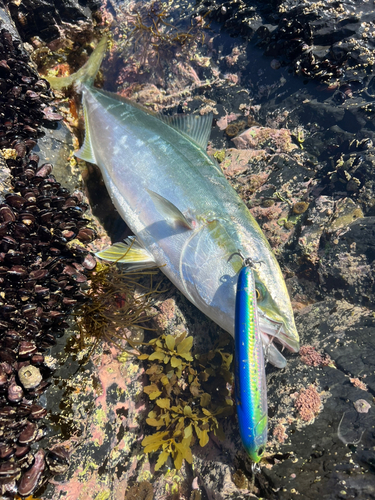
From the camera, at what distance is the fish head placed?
6.78 ft

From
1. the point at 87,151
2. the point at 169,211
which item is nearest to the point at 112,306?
the point at 169,211

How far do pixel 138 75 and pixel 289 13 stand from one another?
2.40 meters

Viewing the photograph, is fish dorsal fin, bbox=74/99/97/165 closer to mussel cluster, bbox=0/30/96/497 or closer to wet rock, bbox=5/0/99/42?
mussel cluster, bbox=0/30/96/497

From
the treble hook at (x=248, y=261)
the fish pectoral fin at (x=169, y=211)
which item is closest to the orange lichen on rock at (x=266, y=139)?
the fish pectoral fin at (x=169, y=211)

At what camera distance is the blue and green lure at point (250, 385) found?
5.20ft

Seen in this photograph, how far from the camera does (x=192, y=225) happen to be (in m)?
2.56

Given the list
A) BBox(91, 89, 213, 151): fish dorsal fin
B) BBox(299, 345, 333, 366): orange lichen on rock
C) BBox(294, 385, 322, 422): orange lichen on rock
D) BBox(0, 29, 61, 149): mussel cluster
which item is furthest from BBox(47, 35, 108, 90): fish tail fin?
BBox(294, 385, 322, 422): orange lichen on rock

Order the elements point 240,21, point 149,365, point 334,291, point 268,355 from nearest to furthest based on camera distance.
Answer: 1. point 268,355
2. point 149,365
3. point 334,291
4. point 240,21

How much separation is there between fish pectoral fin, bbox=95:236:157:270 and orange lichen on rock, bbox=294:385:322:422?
6.00ft

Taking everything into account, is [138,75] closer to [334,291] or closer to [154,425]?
[334,291]

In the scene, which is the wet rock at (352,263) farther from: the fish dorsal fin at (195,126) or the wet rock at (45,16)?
the wet rock at (45,16)

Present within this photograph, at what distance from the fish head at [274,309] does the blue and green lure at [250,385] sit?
399 millimetres

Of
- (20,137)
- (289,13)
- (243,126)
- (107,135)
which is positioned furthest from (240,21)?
(20,137)

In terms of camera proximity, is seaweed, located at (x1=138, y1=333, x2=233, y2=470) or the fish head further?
seaweed, located at (x1=138, y1=333, x2=233, y2=470)
